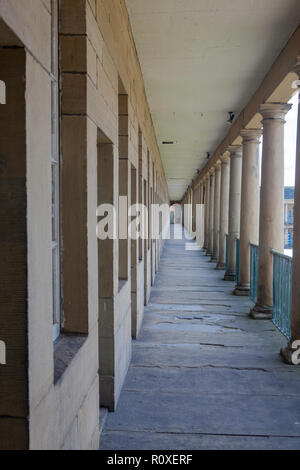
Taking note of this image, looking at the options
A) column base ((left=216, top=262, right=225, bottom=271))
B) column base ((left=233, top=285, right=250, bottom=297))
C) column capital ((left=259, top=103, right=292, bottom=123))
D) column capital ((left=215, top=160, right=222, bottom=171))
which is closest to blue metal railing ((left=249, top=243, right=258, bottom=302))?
column base ((left=233, top=285, right=250, bottom=297))

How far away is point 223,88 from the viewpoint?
759 centimetres

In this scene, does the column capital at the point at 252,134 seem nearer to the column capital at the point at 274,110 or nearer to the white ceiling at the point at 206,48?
the white ceiling at the point at 206,48

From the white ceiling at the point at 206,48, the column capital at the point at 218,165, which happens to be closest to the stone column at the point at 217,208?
the column capital at the point at 218,165

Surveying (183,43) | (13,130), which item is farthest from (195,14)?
(13,130)

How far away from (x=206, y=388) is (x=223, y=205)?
1007 cm

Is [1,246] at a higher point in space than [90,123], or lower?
lower

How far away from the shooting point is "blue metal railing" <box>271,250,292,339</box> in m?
6.20

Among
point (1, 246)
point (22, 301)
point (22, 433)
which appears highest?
point (1, 246)

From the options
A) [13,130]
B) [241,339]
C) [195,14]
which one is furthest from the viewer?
[241,339]

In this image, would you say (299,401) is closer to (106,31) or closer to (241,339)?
(241,339)

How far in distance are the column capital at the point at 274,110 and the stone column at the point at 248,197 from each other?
2036 millimetres

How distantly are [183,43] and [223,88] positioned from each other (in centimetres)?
219

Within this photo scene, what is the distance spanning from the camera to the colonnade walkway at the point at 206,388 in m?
3.40

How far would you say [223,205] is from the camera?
13891mm
